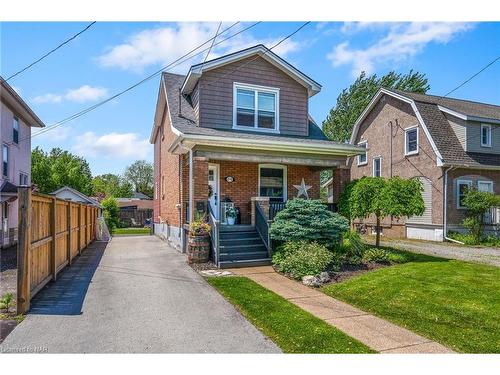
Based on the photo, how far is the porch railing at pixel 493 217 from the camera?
55.2ft

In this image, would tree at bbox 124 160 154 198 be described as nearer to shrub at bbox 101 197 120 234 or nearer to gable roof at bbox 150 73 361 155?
shrub at bbox 101 197 120 234

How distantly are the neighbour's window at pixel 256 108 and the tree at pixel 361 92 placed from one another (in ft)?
77.2

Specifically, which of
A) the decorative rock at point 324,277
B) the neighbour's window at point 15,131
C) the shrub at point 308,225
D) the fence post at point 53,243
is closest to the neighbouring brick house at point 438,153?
the shrub at point 308,225

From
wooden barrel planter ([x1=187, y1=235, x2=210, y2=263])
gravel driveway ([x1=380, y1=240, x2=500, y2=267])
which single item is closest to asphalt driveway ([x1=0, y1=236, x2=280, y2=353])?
wooden barrel planter ([x1=187, y1=235, x2=210, y2=263])

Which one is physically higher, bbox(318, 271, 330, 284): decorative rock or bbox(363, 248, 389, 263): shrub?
bbox(363, 248, 389, 263): shrub

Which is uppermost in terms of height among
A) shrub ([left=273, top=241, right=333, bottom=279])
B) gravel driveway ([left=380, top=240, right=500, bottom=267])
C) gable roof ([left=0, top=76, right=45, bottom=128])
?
gable roof ([left=0, top=76, right=45, bottom=128])

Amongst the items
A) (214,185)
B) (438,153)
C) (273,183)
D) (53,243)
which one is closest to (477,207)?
(438,153)

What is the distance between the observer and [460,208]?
677 inches

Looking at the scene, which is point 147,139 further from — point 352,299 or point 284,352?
point 284,352

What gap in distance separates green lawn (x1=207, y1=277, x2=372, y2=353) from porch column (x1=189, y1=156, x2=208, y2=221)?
3.60 metres

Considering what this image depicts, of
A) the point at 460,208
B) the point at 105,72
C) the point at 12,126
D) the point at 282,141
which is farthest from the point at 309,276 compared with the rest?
the point at 12,126

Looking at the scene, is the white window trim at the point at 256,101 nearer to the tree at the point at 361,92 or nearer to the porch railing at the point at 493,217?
the porch railing at the point at 493,217

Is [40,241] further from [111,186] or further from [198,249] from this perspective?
[111,186]

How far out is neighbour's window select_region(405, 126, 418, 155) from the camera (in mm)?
19002
